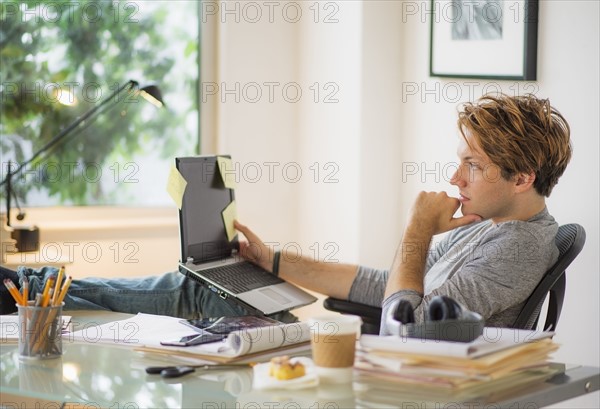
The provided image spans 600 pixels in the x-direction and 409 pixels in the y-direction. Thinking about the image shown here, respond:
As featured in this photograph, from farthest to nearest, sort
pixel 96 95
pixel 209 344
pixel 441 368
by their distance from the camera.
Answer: pixel 96 95
pixel 209 344
pixel 441 368

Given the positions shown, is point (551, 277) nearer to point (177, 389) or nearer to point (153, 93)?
point (177, 389)

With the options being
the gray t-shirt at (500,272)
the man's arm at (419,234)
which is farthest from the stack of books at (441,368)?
the man's arm at (419,234)

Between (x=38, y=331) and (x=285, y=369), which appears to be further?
(x=38, y=331)

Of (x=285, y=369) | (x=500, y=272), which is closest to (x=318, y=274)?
(x=500, y=272)

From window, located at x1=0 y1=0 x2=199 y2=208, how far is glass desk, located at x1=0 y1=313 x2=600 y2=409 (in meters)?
1.75

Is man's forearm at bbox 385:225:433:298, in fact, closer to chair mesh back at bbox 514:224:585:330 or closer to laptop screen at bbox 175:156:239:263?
chair mesh back at bbox 514:224:585:330

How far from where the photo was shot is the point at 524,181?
81.4 inches

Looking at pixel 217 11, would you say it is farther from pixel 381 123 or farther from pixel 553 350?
pixel 553 350

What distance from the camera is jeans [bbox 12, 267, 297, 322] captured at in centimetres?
212

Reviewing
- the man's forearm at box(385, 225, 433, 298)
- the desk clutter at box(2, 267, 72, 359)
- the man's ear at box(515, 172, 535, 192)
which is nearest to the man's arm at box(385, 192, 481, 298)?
the man's forearm at box(385, 225, 433, 298)

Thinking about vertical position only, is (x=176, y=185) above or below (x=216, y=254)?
above

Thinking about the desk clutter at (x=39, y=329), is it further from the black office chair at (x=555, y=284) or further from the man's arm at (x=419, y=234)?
the black office chair at (x=555, y=284)

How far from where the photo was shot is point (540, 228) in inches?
79.7

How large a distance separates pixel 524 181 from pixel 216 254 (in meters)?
0.77
